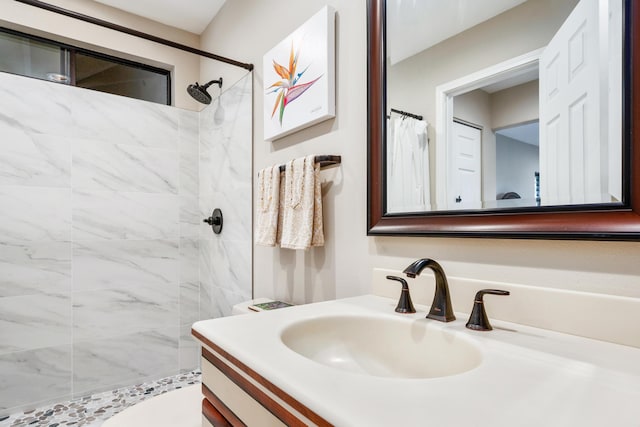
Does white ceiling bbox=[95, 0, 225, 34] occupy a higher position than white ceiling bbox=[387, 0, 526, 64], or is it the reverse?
white ceiling bbox=[95, 0, 225, 34]

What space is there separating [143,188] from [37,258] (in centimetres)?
69

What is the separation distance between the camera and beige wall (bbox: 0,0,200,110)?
2074 mm

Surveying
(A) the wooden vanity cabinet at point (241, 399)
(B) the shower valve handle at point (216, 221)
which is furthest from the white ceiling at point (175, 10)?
(A) the wooden vanity cabinet at point (241, 399)

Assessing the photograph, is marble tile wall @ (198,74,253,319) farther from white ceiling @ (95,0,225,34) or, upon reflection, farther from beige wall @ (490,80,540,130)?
beige wall @ (490,80,540,130)

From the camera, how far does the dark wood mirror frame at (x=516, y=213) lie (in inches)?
26.7

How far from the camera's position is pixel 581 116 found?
0.75 m

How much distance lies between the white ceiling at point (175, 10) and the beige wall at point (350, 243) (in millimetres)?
169

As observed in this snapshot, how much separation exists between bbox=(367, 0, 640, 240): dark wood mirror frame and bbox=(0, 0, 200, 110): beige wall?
72.7 inches

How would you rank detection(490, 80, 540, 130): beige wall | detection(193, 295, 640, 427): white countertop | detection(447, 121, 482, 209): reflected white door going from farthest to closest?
detection(447, 121, 482, 209): reflected white door → detection(490, 80, 540, 130): beige wall → detection(193, 295, 640, 427): white countertop

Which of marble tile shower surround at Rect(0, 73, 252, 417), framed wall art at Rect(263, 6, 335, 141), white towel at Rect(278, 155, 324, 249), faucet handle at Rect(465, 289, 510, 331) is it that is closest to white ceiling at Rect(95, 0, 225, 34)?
marble tile shower surround at Rect(0, 73, 252, 417)

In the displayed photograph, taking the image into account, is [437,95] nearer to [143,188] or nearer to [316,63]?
[316,63]

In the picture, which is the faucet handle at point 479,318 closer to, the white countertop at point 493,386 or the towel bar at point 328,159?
the white countertop at point 493,386

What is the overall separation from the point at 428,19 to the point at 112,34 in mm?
2155

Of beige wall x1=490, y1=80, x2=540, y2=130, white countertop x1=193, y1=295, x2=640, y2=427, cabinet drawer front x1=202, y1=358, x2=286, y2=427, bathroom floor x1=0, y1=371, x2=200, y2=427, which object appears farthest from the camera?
bathroom floor x1=0, y1=371, x2=200, y2=427
